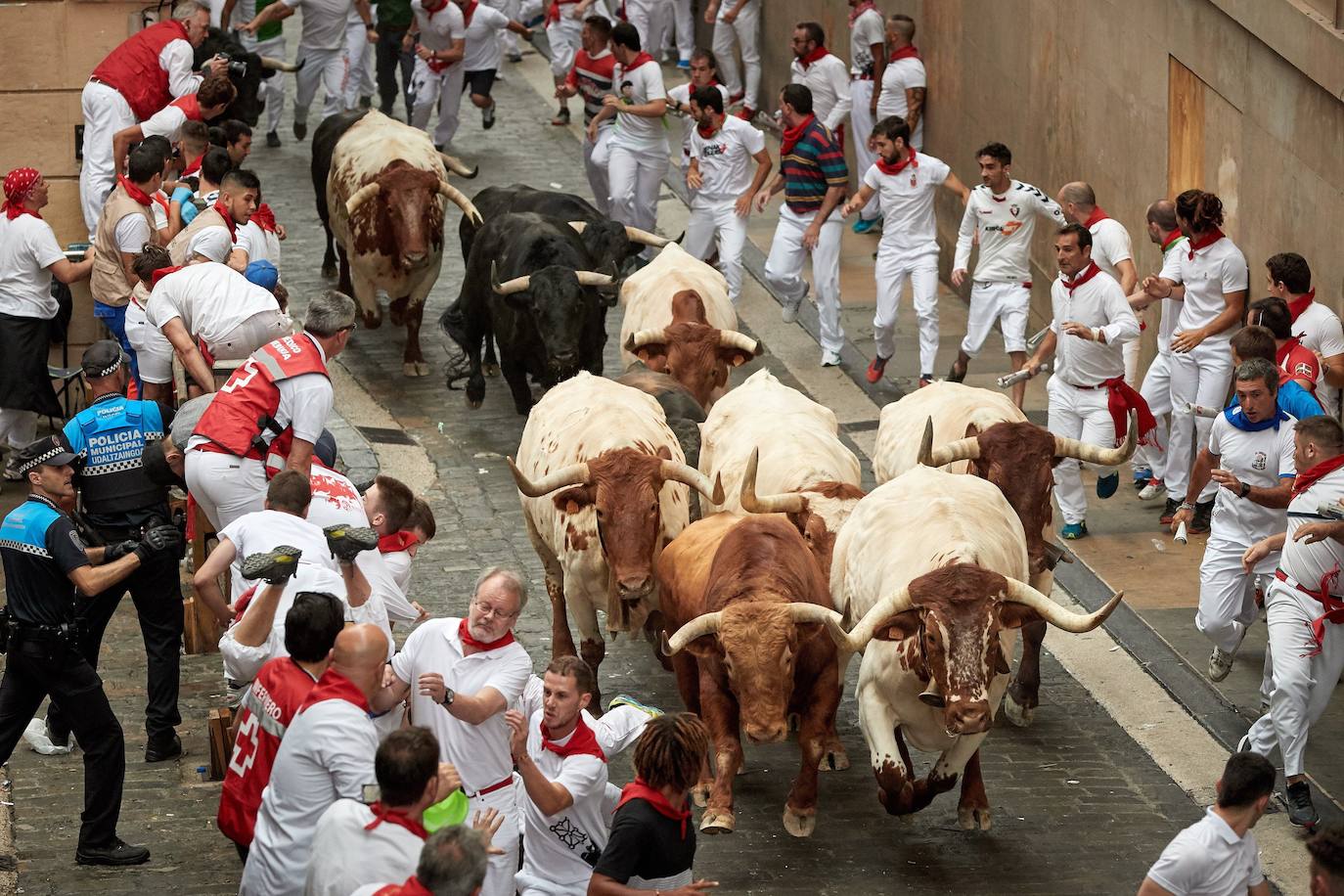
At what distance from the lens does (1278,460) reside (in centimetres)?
1045

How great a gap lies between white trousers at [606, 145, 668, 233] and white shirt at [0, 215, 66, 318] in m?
5.98

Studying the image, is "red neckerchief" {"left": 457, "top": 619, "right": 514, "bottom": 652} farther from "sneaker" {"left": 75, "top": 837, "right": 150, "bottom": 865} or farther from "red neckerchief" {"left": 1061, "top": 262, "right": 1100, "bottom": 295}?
"red neckerchief" {"left": 1061, "top": 262, "right": 1100, "bottom": 295}

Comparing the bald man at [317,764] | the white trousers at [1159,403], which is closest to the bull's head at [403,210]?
the white trousers at [1159,403]

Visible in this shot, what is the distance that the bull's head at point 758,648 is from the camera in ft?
29.0

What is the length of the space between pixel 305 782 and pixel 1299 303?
7025 millimetres

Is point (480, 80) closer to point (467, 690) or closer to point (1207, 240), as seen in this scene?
point (1207, 240)

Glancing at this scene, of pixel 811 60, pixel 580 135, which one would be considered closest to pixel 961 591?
pixel 811 60

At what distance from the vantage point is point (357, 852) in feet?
20.5

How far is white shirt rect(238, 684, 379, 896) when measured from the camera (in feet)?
22.3

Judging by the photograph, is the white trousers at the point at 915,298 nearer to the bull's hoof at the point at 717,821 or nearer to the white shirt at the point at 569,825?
the bull's hoof at the point at 717,821

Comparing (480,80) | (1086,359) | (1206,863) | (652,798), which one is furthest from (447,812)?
(480,80)

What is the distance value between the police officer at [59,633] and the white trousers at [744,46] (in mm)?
15729

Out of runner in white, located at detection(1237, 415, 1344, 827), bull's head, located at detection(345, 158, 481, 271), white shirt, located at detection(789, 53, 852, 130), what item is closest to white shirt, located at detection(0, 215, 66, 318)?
bull's head, located at detection(345, 158, 481, 271)

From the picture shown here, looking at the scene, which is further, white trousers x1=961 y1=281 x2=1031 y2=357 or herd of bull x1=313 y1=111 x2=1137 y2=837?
white trousers x1=961 y1=281 x2=1031 y2=357
